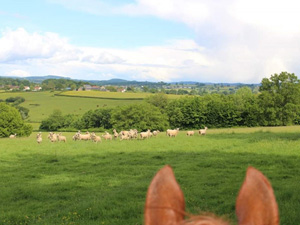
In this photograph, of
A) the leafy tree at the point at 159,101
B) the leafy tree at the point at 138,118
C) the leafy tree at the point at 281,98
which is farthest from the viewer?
the leafy tree at the point at 159,101

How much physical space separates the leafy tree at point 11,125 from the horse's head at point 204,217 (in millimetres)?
52593

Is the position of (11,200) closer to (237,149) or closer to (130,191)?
(130,191)

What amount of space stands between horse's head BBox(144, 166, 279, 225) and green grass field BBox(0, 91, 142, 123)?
3213 inches

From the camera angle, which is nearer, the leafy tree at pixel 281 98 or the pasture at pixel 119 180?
the pasture at pixel 119 180

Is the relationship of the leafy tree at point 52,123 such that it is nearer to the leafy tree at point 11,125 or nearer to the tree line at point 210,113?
the tree line at point 210,113

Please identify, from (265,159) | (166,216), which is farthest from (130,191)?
(166,216)

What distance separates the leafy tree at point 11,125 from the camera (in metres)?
48.6

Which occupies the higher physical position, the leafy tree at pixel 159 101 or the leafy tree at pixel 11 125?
the leafy tree at pixel 159 101

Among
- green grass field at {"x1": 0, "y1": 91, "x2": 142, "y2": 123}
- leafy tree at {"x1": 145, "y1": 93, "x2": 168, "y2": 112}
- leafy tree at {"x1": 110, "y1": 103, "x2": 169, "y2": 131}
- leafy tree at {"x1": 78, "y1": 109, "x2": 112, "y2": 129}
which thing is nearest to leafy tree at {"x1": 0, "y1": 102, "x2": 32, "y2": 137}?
leafy tree at {"x1": 110, "y1": 103, "x2": 169, "y2": 131}

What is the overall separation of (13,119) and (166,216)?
53.9m

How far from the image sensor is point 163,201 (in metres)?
0.99

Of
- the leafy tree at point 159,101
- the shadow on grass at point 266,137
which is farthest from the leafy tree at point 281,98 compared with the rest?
the leafy tree at point 159,101

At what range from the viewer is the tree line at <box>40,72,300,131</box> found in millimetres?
51438

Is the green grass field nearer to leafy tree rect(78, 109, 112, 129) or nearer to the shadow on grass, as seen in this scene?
leafy tree rect(78, 109, 112, 129)
